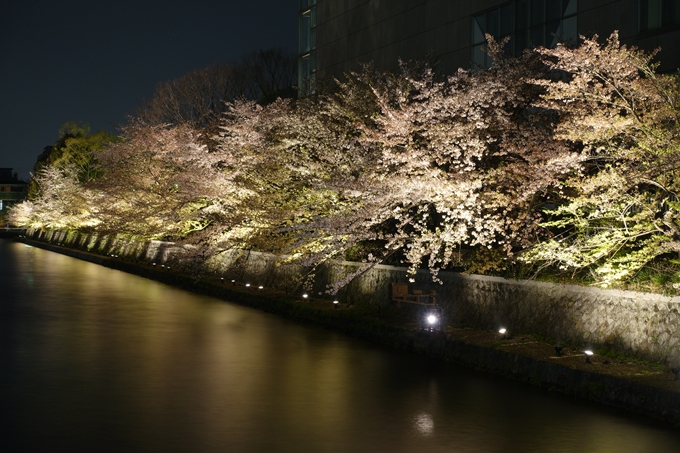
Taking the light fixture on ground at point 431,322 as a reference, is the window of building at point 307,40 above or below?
above

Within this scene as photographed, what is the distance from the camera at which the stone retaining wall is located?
39.1 feet

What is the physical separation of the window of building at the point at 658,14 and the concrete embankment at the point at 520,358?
1174cm

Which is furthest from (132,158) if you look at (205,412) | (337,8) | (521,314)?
(205,412)

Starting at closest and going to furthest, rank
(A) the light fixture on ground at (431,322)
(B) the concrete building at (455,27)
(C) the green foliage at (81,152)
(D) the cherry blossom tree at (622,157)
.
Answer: (D) the cherry blossom tree at (622,157) → (A) the light fixture on ground at (431,322) → (B) the concrete building at (455,27) → (C) the green foliage at (81,152)

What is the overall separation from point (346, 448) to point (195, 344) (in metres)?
7.73

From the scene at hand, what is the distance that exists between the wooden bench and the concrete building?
34.7 ft

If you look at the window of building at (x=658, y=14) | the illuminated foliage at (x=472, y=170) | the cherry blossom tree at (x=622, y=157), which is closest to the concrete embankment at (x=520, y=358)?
the illuminated foliage at (x=472, y=170)

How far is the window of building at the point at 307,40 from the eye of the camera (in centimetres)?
4947

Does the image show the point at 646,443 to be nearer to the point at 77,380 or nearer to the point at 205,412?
the point at 205,412

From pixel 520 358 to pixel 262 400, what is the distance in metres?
4.30

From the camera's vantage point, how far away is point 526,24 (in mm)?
28812

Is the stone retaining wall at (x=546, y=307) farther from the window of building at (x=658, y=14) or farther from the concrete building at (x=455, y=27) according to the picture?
the window of building at (x=658, y=14)

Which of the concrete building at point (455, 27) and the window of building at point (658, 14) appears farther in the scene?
the concrete building at point (455, 27)

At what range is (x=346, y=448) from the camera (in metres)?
8.35
